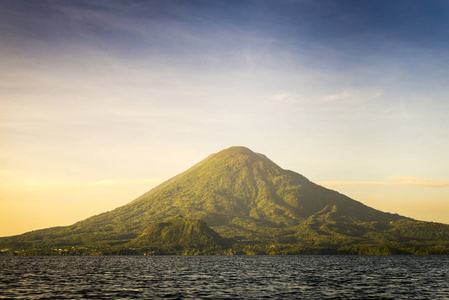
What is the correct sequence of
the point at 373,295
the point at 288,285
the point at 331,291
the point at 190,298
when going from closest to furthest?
the point at 190,298 → the point at 373,295 → the point at 331,291 → the point at 288,285

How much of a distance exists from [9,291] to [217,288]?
1748 inches

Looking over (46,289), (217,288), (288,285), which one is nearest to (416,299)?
(288,285)

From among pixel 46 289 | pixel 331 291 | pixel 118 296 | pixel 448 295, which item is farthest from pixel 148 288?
pixel 448 295

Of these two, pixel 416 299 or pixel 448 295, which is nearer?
pixel 416 299

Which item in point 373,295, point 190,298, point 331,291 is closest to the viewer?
point 190,298

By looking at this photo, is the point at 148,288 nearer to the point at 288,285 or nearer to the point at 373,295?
the point at 288,285

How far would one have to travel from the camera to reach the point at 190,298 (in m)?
77.1

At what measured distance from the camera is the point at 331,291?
295 feet

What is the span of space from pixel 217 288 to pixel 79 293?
99.0 feet

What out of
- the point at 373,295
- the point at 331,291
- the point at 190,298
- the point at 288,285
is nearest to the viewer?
the point at 190,298

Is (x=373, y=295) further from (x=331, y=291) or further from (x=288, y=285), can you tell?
(x=288, y=285)

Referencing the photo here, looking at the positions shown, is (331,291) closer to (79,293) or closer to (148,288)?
(148,288)

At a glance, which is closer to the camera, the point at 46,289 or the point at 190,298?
the point at 190,298

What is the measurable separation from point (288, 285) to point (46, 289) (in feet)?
187
